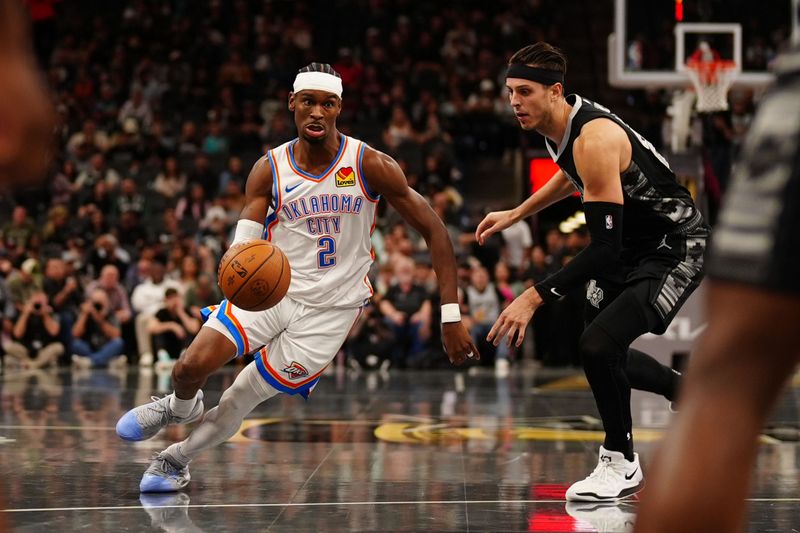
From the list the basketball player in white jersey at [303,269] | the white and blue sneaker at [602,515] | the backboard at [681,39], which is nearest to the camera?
the white and blue sneaker at [602,515]

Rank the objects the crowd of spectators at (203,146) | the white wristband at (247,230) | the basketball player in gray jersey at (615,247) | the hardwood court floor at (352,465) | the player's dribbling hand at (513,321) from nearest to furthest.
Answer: the player's dribbling hand at (513,321) → the hardwood court floor at (352,465) → the basketball player in gray jersey at (615,247) → the white wristband at (247,230) → the crowd of spectators at (203,146)

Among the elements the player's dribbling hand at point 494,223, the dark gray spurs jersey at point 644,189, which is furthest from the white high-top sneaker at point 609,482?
the player's dribbling hand at point 494,223

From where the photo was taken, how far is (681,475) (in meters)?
1.75

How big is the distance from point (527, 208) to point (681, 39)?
728cm

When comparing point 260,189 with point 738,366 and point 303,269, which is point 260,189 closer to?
point 303,269

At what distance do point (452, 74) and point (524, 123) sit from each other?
14286mm

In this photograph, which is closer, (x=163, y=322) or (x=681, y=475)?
(x=681, y=475)

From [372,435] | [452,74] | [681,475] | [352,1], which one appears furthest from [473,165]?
[681,475]

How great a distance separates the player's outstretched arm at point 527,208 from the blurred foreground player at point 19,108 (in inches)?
155

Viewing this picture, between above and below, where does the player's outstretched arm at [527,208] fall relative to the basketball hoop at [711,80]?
below

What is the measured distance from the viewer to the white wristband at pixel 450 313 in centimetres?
522

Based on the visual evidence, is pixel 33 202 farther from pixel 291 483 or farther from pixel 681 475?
pixel 681 475

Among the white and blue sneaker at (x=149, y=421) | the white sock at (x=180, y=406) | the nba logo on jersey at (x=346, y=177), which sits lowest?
the white and blue sneaker at (x=149, y=421)

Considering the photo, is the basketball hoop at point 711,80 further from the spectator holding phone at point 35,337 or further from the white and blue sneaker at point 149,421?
the spectator holding phone at point 35,337
